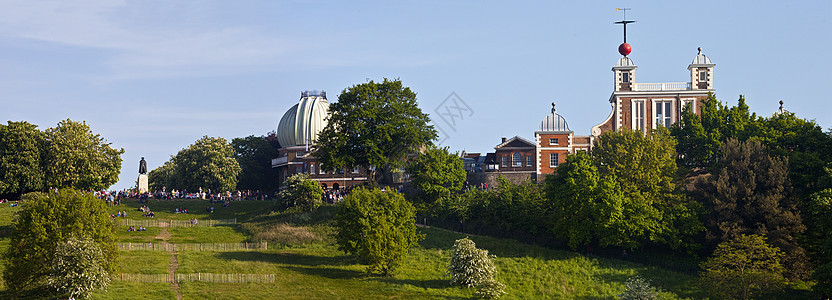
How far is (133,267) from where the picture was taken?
229 ft

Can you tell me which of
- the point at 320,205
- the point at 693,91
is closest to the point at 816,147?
the point at 693,91

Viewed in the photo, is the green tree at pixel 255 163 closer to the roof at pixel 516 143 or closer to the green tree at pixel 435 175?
the roof at pixel 516 143

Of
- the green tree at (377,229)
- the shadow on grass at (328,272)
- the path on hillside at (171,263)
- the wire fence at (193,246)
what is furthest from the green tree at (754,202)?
the path on hillside at (171,263)

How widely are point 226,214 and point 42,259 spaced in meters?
29.7

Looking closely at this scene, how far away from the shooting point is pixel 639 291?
65250 mm

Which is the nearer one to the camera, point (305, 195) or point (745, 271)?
point (745, 271)

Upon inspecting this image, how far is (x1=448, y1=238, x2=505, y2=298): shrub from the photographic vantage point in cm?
6788

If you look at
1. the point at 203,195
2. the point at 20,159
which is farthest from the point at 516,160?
the point at 20,159

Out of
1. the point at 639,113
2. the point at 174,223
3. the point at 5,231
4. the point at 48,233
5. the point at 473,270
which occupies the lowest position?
the point at 473,270

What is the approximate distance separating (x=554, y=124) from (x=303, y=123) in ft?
110

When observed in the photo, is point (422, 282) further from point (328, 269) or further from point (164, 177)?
point (164, 177)

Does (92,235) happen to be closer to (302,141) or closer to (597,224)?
(597,224)

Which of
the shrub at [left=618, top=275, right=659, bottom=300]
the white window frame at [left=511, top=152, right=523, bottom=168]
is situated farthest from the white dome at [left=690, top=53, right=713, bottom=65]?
the shrub at [left=618, top=275, right=659, bottom=300]

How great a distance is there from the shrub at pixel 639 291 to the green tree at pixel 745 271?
543 cm
